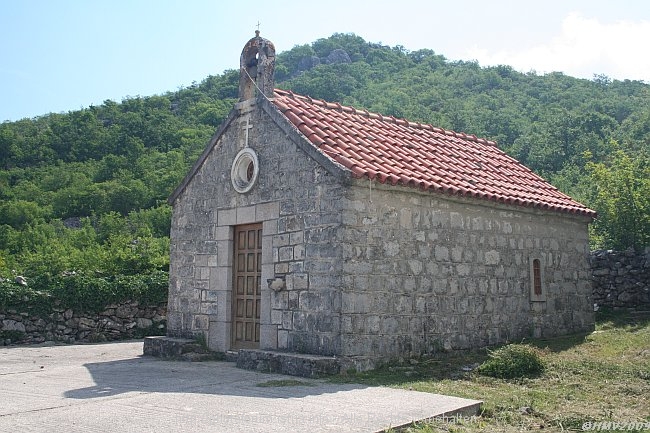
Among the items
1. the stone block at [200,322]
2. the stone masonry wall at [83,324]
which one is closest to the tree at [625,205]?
the stone block at [200,322]

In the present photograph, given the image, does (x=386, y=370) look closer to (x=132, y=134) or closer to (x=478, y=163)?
(x=478, y=163)

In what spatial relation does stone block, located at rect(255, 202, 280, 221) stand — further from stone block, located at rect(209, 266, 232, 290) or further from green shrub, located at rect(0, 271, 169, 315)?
green shrub, located at rect(0, 271, 169, 315)

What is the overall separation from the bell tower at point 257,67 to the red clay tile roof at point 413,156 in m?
0.34

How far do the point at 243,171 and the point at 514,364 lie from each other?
5379 millimetres

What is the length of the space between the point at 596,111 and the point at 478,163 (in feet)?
99.8

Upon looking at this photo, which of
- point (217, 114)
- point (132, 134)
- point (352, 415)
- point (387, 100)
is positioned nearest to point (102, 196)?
point (132, 134)

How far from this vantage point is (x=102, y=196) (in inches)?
1438

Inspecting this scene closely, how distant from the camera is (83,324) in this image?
A: 15.1 metres

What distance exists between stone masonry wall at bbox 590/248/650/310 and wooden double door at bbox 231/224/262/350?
8638mm

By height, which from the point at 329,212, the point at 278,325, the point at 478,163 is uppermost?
the point at 478,163

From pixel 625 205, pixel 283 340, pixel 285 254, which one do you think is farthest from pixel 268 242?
pixel 625 205

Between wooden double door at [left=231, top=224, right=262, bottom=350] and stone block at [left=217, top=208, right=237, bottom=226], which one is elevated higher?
stone block at [left=217, top=208, right=237, bottom=226]

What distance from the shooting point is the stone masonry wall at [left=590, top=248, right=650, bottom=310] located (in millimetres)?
14344

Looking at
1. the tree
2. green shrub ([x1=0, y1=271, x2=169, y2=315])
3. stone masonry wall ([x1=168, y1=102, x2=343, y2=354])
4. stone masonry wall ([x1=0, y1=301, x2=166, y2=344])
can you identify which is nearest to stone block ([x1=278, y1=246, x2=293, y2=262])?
stone masonry wall ([x1=168, y1=102, x2=343, y2=354])
